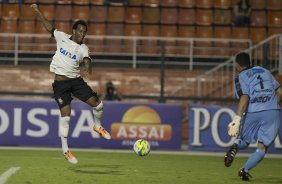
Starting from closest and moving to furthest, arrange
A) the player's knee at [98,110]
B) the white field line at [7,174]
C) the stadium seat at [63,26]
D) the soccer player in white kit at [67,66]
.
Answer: the white field line at [7,174] < the soccer player in white kit at [67,66] < the player's knee at [98,110] < the stadium seat at [63,26]

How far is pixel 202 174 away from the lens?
10.5 metres

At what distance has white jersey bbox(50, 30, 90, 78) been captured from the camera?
10891 mm

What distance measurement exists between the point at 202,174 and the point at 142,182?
1.67 metres

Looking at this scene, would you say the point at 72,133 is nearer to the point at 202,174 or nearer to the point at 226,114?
the point at 226,114

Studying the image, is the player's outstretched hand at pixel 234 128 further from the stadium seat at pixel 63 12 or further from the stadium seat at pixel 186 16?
the stadium seat at pixel 63 12

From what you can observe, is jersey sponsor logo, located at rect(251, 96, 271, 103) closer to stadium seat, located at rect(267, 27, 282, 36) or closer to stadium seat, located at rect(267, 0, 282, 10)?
stadium seat, located at rect(267, 27, 282, 36)

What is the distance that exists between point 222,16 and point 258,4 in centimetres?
143

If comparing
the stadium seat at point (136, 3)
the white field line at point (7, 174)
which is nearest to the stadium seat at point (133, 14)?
the stadium seat at point (136, 3)

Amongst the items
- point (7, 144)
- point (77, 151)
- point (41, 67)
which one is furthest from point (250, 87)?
point (41, 67)

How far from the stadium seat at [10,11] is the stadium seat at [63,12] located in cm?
124

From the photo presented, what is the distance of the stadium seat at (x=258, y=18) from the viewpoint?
21.5m

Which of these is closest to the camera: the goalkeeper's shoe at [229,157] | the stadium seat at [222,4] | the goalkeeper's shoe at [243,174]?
the goalkeeper's shoe at [229,157]

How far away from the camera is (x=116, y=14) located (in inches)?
831

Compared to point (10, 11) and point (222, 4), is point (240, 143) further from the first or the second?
point (10, 11)
